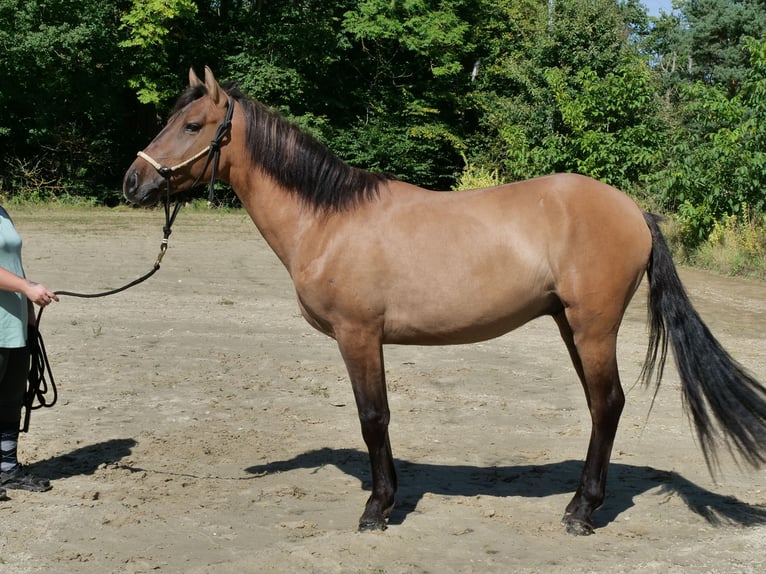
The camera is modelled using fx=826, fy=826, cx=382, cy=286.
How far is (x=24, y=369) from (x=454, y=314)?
2629mm

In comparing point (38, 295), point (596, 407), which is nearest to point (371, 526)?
point (596, 407)

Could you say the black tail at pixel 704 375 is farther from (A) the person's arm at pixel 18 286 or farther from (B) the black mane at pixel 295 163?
(A) the person's arm at pixel 18 286

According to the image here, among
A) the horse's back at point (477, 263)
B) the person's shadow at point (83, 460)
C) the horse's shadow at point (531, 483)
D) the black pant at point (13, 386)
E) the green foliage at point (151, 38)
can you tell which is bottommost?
the person's shadow at point (83, 460)

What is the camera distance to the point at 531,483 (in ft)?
17.3

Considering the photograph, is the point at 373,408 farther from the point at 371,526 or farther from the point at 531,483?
the point at 531,483

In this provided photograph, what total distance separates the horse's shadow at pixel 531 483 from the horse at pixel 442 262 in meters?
0.41

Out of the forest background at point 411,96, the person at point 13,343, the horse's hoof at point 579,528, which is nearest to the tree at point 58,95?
the forest background at point 411,96

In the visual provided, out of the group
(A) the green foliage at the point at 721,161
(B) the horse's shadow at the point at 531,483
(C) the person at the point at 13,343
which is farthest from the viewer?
(A) the green foliage at the point at 721,161

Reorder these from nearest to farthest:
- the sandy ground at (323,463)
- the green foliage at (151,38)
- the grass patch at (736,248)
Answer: the sandy ground at (323,463), the grass patch at (736,248), the green foliage at (151,38)

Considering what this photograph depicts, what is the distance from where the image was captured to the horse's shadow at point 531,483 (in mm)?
4750

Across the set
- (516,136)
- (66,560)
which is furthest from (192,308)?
(516,136)

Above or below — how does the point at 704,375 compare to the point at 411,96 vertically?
below

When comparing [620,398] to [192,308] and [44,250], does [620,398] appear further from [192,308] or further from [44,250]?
[44,250]

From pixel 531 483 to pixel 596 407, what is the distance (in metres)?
0.97
